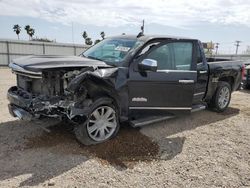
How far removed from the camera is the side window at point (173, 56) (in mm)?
5195

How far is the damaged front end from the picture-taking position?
4.25 metres

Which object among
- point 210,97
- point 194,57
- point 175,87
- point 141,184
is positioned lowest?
point 141,184

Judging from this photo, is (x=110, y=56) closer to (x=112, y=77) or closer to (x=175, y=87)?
(x=112, y=77)

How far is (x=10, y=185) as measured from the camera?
3.39m

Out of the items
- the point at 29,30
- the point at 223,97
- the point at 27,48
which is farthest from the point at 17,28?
the point at 223,97

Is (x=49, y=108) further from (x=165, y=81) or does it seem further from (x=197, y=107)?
(x=197, y=107)

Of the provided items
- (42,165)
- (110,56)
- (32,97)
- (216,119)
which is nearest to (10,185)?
(42,165)

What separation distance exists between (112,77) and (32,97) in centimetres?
131

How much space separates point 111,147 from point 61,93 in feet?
3.91

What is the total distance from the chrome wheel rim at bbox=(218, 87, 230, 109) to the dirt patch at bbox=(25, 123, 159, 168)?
2.94 metres

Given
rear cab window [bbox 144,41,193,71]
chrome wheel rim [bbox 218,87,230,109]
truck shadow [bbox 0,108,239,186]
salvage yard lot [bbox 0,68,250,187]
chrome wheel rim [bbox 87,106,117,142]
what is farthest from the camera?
chrome wheel rim [bbox 218,87,230,109]

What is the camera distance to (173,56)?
213 inches

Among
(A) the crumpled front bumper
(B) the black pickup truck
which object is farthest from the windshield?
(A) the crumpled front bumper

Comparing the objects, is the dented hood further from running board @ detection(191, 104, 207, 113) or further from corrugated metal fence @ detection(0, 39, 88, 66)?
corrugated metal fence @ detection(0, 39, 88, 66)
